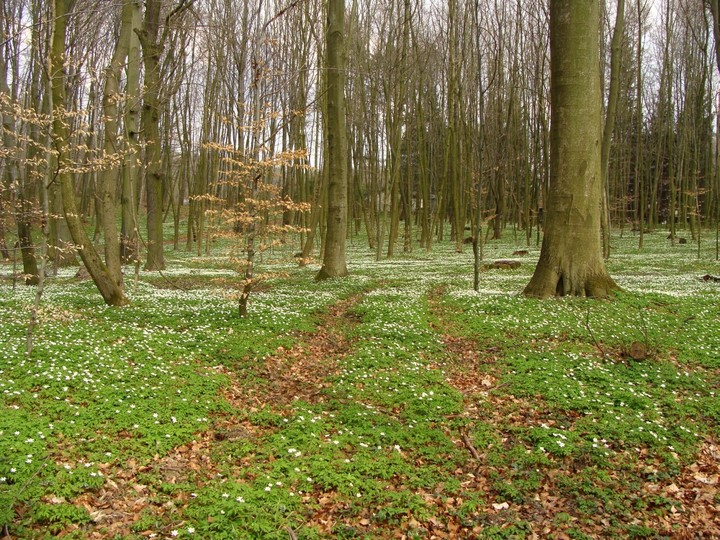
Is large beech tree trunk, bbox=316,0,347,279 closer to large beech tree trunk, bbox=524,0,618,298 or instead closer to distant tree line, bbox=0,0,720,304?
distant tree line, bbox=0,0,720,304

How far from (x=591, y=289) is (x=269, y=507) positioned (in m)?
11.2

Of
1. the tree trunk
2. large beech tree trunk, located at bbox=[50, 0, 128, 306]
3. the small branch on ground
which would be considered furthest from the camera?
the tree trunk

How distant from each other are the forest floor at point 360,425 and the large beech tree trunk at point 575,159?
142 centimetres

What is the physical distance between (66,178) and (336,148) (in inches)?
403

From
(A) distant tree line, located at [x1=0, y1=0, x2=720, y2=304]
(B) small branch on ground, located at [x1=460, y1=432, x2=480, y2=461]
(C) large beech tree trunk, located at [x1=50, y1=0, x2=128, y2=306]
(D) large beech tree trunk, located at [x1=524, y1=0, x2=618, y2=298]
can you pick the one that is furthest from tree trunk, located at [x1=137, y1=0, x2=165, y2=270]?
(B) small branch on ground, located at [x1=460, y1=432, x2=480, y2=461]

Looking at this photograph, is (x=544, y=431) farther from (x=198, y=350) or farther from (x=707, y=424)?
(x=198, y=350)

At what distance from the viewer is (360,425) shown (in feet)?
22.3

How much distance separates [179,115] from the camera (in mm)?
42375

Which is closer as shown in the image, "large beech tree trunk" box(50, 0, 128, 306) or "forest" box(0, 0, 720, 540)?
"forest" box(0, 0, 720, 540)

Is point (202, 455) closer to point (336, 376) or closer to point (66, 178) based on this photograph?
point (336, 376)

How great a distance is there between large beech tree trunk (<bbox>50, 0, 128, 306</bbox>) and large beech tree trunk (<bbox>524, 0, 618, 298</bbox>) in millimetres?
11584

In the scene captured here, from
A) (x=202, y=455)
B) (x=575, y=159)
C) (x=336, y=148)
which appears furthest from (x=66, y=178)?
(x=575, y=159)

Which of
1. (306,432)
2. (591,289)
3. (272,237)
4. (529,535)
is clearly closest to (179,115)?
(272,237)

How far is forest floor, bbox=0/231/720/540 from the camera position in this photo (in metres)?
4.81
